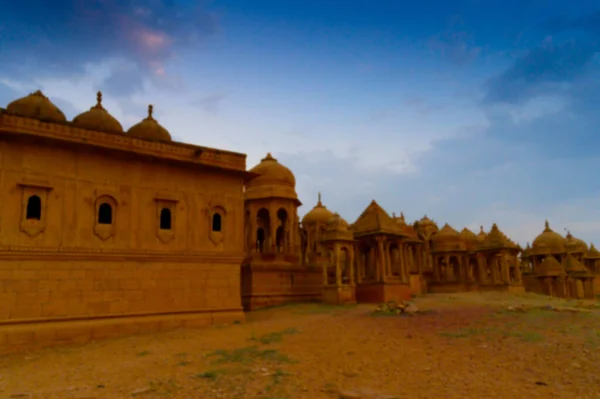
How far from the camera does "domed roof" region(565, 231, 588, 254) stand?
47.7 meters

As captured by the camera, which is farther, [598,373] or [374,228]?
[374,228]

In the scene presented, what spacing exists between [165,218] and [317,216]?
21559 millimetres

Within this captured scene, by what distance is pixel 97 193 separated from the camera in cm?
1627

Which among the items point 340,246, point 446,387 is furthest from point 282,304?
point 446,387

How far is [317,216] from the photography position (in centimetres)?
3828

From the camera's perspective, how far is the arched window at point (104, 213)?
53.5ft

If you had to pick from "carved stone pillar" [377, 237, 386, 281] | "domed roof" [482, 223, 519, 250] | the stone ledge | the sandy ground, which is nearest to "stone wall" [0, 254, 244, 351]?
the stone ledge

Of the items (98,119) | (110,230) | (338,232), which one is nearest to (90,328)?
(110,230)

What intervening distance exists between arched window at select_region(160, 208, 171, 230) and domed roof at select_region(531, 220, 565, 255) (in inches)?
1547

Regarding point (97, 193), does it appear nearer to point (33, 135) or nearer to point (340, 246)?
point (33, 135)

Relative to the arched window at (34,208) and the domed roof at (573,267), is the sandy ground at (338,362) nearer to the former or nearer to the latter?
the arched window at (34,208)

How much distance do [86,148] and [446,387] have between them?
14.1m

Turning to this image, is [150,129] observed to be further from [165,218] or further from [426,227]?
[426,227]

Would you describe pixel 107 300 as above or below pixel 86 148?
below
